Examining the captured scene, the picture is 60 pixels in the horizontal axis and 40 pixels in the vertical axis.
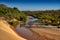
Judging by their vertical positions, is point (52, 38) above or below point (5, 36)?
below

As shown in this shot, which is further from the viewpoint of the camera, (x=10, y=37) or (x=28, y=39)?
(x=28, y=39)

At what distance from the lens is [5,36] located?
21.7m

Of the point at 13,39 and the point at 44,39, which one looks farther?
the point at 44,39

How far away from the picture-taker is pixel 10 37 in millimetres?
22016

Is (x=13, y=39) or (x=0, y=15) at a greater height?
(x=13, y=39)

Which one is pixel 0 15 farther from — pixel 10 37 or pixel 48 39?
pixel 10 37

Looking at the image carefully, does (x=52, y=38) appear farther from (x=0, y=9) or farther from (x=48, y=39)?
(x=0, y=9)

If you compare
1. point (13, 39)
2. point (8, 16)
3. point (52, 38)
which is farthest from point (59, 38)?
point (8, 16)

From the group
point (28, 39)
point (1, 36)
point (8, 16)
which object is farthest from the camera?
point (8, 16)

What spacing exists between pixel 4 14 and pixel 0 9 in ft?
5.86

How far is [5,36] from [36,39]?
6.43m

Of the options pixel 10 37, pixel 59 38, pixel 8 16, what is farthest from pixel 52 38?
pixel 8 16

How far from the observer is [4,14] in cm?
5438

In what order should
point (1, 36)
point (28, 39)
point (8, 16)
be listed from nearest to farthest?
point (1, 36)
point (28, 39)
point (8, 16)
